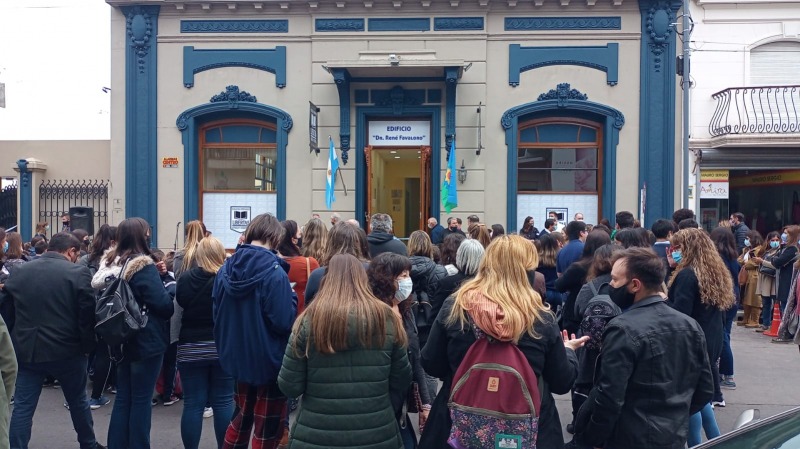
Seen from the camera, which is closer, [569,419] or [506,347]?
[506,347]

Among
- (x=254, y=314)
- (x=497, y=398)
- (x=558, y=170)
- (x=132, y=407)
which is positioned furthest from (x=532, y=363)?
(x=558, y=170)

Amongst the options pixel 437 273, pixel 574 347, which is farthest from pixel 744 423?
pixel 437 273

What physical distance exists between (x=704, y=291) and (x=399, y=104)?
9862mm

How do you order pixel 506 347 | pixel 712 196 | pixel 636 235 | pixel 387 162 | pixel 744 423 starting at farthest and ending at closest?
pixel 712 196 → pixel 387 162 → pixel 636 235 → pixel 506 347 → pixel 744 423

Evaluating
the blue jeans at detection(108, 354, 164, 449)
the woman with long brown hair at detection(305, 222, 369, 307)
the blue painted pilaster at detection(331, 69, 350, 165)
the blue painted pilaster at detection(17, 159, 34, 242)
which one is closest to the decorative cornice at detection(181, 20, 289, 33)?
the blue painted pilaster at detection(331, 69, 350, 165)

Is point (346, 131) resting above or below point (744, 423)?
above

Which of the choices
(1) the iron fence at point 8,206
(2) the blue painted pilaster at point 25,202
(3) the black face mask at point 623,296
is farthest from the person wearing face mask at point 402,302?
(1) the iron fence at point 8,206

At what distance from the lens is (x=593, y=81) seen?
47.0 feet

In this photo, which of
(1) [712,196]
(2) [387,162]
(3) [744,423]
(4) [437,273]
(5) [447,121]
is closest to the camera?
(3) [744,423]

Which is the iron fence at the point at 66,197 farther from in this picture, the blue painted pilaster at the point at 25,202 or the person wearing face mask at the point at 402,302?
the person wearing face mask at the point at 402,302

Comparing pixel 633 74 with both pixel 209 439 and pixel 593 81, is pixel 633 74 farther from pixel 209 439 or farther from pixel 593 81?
pixel 209 439

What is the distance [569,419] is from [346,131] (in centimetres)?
892

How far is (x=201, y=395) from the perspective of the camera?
17.3ft

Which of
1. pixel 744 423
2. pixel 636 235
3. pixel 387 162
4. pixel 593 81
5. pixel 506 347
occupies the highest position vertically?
pixel 593 81
